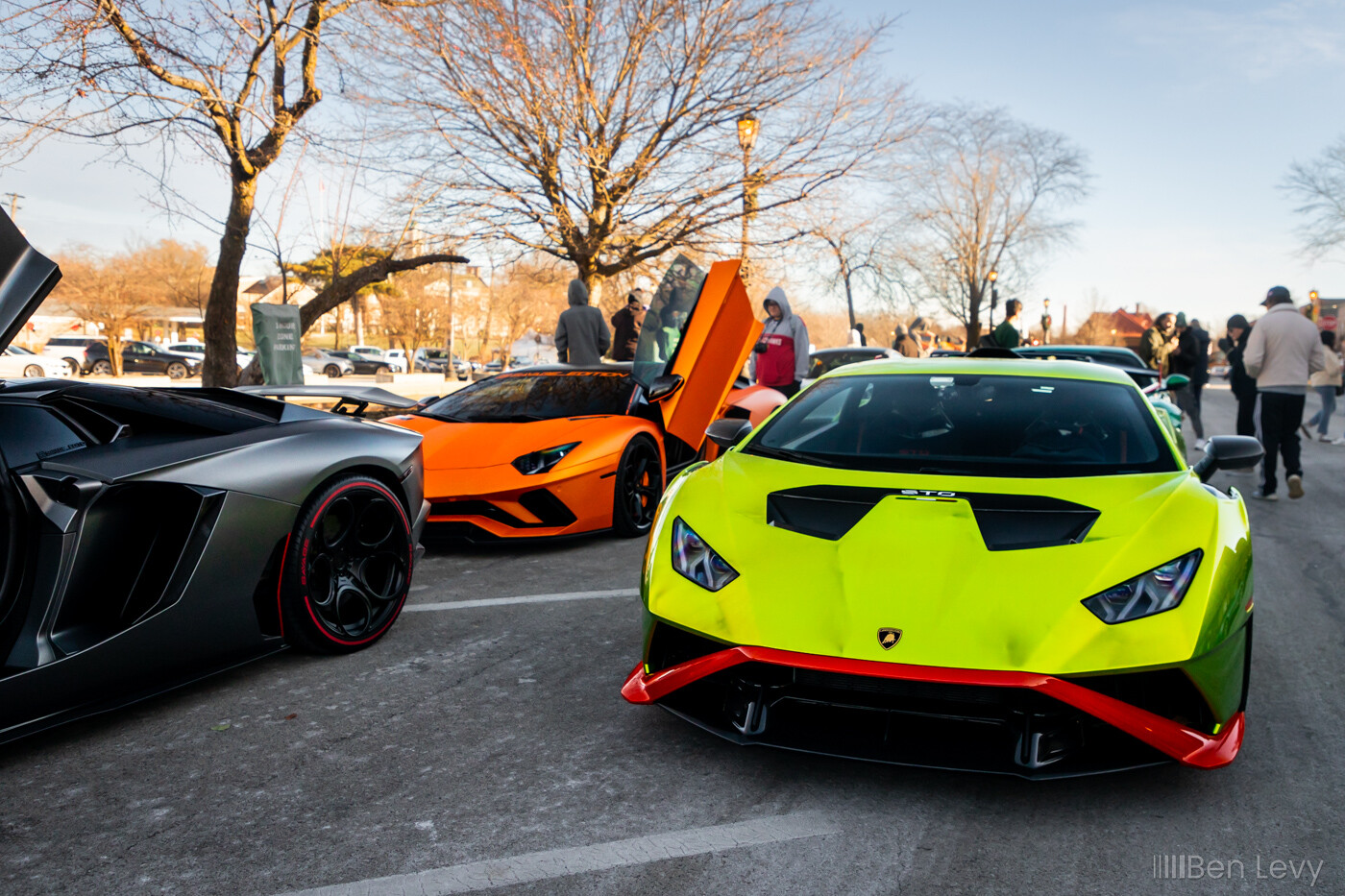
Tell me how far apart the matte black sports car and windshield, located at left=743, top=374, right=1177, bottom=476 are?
170cm

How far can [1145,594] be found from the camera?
97.2 inches

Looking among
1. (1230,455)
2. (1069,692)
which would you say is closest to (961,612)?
(1069,692)

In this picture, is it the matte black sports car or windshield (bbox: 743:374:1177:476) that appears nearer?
the matte black sports car

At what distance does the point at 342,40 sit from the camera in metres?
11.8

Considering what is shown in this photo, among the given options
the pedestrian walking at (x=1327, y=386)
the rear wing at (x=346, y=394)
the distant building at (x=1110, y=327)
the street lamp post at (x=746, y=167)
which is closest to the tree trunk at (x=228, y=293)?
the street lamp post at (x=746, y=167)

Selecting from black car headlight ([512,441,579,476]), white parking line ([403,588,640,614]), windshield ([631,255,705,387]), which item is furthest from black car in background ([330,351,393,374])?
white parking line ([403,588,640,614])

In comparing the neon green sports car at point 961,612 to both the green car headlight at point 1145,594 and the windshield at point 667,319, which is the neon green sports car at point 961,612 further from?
the windshield at point 667,319

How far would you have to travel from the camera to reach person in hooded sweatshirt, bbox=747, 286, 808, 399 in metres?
9.91

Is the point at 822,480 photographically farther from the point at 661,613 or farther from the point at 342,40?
the point at 342,40

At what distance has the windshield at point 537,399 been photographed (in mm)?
6496

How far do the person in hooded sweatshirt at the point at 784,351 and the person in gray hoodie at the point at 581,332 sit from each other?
173 centimetres

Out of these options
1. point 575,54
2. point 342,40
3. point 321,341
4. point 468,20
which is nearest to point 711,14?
point 575,54

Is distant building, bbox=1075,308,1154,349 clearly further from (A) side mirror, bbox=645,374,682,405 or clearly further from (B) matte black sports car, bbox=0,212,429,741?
(B) matte black sports car, bbox=0,212,429,741

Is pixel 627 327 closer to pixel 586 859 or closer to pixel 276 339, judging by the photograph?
pixel 276 339
